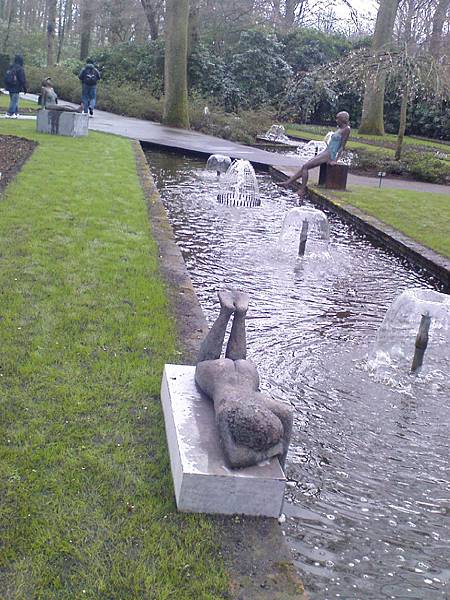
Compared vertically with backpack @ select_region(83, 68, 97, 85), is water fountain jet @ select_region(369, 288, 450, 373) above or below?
below

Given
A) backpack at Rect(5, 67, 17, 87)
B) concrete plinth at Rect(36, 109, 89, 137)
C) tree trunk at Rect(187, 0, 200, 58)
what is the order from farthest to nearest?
tree trunk at Rect(187, 0, 200, 58), backpack at Rect(5, 67, 17, 87), concrete plinth at Rect(36, 109, 89, 137)

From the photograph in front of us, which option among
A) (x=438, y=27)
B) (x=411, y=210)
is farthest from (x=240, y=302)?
(x=438, y=27)

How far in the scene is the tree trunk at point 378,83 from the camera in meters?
26.7

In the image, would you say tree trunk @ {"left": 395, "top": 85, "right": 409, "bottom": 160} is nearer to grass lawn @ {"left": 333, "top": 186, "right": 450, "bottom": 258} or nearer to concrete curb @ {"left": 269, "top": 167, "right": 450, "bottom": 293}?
grass lawn @ {"left": 333, "top": 186, "right": 450, "bottom": 258}

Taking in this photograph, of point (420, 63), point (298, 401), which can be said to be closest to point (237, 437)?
point (298, 401)

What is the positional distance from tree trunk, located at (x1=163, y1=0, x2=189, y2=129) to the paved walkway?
74 cm

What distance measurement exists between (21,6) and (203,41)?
23.6 meters

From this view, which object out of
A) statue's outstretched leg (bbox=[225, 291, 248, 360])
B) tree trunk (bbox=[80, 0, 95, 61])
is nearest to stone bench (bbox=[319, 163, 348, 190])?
statue's outstretched leg (bbox=[225, 291, 248, 360])

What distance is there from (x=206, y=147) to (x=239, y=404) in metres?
17.2

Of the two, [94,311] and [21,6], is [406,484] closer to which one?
[94,311]

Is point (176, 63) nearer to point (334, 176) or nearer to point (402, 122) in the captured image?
point (402, 122)

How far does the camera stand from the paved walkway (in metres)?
17.4

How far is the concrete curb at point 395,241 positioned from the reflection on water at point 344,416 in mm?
218

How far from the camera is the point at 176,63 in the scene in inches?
1016
